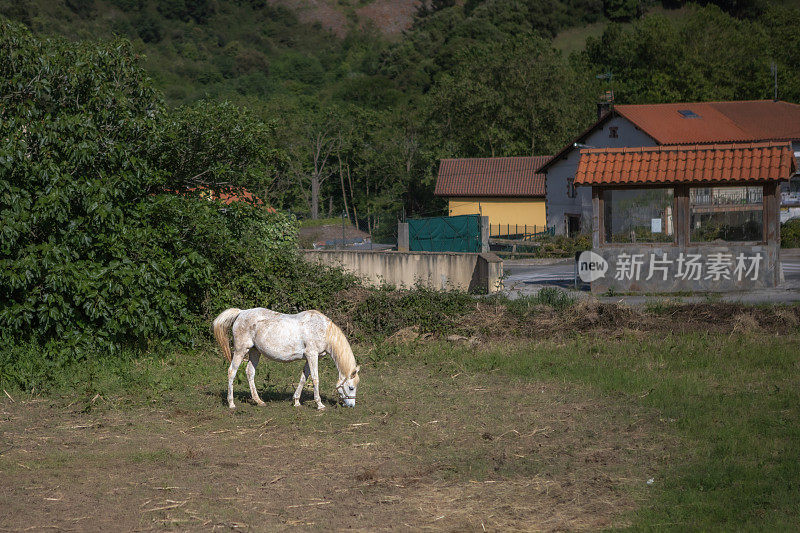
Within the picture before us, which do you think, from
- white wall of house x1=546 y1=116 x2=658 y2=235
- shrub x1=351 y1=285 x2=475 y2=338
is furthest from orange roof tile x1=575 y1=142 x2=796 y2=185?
white wall of house x1=546 y1=116 x2=658 y2=235

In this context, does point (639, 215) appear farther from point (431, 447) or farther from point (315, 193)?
point (315, 193)

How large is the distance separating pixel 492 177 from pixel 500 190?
1.57m

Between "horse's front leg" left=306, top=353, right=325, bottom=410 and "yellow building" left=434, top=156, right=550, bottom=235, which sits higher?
"yellow building" left=434, top=156, right=550, bottom=235

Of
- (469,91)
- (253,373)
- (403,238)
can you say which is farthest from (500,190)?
(253,373)

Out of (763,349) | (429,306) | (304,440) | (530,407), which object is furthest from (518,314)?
(304,440)

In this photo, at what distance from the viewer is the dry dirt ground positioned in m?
7.70

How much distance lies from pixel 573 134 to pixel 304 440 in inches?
2552

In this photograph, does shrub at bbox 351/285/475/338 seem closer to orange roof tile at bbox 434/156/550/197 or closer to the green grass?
the green grass

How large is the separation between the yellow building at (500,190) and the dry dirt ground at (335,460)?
148 feet

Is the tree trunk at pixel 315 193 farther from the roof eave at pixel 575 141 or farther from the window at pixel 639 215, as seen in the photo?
the window at pixel 639 215

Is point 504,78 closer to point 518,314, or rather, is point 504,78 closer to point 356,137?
point 356,137

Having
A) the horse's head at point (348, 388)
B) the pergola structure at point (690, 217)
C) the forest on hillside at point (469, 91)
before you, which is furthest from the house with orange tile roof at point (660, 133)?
the horse's head at point (348, 388)

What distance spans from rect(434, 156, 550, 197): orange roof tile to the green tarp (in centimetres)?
1831

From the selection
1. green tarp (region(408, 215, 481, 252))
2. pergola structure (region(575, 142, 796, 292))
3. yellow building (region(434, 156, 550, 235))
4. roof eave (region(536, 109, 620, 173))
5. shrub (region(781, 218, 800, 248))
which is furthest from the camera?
yellow building (region(434, 156, 550, 235))
